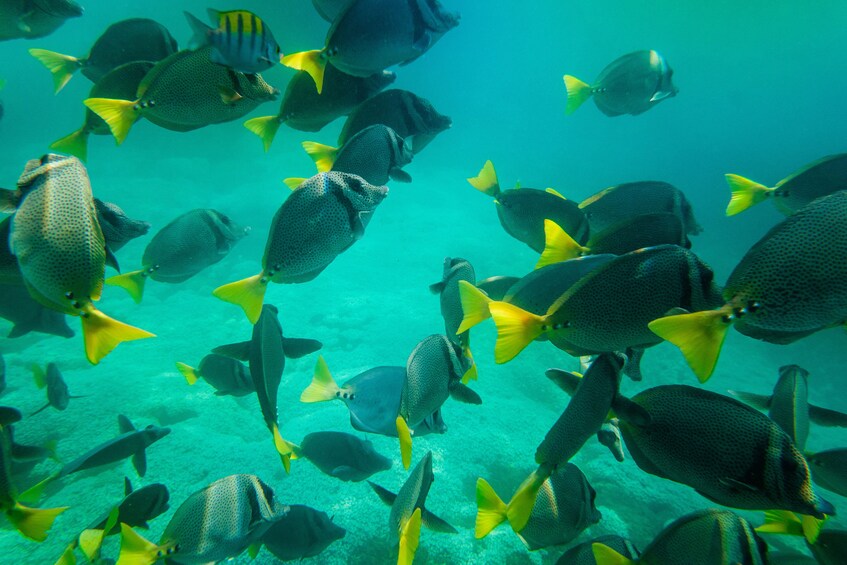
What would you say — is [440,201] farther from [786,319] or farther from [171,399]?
[786,319]

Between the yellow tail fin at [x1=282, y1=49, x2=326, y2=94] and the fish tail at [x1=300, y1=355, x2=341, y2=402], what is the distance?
1653mm

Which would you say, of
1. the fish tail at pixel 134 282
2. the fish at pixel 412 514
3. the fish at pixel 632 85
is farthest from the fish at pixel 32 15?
the fish at pixel 632 85

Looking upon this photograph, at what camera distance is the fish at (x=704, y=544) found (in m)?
1.37

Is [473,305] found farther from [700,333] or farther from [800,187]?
[800,187]

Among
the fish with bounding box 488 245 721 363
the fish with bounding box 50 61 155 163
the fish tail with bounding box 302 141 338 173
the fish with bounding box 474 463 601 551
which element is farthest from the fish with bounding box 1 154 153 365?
the fish with bounding box 474 463 601 551

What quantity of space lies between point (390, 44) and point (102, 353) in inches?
68.5

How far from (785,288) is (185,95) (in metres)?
2.46

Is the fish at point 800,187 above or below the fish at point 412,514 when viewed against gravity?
above

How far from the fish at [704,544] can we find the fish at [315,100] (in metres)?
2.42

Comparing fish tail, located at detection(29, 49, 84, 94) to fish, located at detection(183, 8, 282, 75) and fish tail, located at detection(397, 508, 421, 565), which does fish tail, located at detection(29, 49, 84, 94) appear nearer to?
fish, located at detection(183, 8, 282, 75)

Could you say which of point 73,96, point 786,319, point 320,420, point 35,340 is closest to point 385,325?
point 320,420

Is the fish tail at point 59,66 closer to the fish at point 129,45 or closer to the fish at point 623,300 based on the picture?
the fish at point 129,45

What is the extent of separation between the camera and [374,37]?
1.76 m

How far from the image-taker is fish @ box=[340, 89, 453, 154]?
2.17 m
